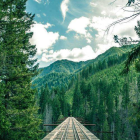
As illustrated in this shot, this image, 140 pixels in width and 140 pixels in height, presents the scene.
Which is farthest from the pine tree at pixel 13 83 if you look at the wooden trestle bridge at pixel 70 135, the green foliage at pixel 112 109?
the green foliage at pixel 112 109

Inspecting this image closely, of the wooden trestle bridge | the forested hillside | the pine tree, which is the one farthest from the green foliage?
the pine tree

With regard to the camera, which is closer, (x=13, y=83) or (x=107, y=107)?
(x=13, y=83)

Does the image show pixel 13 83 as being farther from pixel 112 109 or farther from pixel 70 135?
pixel 112 109

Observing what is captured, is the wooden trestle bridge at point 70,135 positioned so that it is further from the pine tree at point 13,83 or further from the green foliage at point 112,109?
the green foliage at point 112,109

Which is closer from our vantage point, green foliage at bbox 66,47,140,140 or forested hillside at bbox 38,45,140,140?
green foliage at bbox 66,47,140,140

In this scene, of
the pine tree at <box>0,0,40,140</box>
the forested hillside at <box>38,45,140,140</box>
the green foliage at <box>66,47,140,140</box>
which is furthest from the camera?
the forested hillside at <box>38,45,140,140</box>

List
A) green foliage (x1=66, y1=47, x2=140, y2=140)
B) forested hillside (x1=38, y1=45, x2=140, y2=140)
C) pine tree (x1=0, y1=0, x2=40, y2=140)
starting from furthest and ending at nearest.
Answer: forested hillside (x1=38, y1=45, x2=140, y2=140) < green foliage (x1=66, y1=47, x2=140, y2=140) < pine tree (x1=0, y1=0, x2=40, y2=140)

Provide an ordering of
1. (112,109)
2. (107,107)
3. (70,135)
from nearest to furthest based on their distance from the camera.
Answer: (70,135), (112,109), (107,107)

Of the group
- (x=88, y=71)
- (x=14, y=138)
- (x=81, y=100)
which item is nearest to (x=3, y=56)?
(x=14, y=138)

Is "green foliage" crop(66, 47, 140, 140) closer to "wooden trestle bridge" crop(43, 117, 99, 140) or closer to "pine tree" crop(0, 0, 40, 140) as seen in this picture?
"wooden trestle bridge" crop(43, 117, 99, 140)

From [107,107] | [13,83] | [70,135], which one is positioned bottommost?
[107,107]

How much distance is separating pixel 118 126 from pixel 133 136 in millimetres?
5789

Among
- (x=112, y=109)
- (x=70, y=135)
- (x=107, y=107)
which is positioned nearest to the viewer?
(x=70, y=135)

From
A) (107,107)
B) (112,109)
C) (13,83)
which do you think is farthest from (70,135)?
(107,107)
